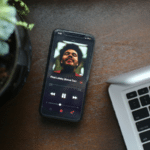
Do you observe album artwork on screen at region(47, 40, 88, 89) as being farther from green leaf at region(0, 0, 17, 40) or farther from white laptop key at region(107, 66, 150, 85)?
green leaf at region(0, 0, 17, 40)

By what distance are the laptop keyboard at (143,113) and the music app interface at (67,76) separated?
0.42ft

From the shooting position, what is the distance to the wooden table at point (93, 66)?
49cm

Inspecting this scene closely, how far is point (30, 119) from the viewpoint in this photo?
495mm

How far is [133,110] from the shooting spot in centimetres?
48

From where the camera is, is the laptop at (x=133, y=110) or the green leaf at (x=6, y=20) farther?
the laptop at (x=133, y=110)

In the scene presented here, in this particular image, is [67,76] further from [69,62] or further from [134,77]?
[134,77]

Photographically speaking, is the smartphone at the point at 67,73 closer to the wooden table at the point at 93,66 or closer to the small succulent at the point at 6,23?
the wooden table at the point at 93,66

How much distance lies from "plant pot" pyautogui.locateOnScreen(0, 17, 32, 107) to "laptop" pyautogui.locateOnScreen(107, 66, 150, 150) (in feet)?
0.66

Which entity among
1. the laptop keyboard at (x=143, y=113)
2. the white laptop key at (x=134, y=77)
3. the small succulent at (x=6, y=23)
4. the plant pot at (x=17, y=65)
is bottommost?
the laptop keyboard at (x=143, y=113)

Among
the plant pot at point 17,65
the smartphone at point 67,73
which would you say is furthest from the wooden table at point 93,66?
the plant pot at point 17,65

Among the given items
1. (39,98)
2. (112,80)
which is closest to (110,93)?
(112,80)

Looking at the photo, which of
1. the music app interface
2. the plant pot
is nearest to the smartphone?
the music app interface

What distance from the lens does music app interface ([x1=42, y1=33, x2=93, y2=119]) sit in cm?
49

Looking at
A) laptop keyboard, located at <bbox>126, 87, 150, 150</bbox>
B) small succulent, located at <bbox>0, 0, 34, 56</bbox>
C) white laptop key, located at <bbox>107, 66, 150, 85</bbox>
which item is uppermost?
small succulent, located at <bbox>0, 0, 34, 56</bbox>
